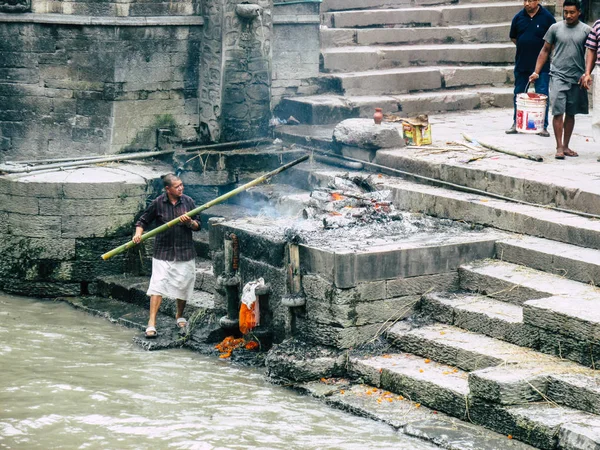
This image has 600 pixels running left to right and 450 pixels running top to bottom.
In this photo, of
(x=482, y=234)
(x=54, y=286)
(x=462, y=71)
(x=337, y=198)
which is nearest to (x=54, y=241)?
Result: (x=54, y=286)

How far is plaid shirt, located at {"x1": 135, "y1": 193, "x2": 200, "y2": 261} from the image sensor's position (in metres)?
10.4

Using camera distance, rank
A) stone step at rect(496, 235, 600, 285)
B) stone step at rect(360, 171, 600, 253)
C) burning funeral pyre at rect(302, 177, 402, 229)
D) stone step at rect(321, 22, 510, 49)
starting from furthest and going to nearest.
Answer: stone step at rect(321, 22, 510, 49), burning funeral pyre at rect(302, 177, 402, 229), stone step at rect(360, 171, 600, 253), stone step at rect(496, 235, 600, 285)

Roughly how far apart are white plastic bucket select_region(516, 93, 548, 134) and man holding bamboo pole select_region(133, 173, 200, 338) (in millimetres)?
3993

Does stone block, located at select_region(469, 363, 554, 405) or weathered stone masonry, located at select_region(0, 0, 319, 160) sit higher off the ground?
weathered stone masonry, located at select_region(0, 0, 319, 160)

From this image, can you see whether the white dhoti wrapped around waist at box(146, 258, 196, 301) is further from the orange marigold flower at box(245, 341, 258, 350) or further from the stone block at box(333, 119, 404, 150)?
the stone block at box(333, 119, 404, 150)

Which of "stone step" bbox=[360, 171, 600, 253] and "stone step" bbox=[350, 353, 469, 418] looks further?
"stone step" bbox=[360, 171, 600, 253]

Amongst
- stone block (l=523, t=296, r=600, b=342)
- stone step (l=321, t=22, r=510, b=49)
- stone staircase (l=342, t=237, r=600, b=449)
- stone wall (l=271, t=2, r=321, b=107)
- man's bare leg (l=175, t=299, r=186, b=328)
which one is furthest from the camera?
stone step (l=321, t=22, r=510, b=49)

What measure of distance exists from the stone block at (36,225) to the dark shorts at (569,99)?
5708 mm

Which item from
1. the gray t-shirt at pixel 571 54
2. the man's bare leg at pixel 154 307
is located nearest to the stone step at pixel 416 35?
the gray t-shirt at pixel 571 54

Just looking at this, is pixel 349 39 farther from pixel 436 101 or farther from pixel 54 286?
pixel 54 286

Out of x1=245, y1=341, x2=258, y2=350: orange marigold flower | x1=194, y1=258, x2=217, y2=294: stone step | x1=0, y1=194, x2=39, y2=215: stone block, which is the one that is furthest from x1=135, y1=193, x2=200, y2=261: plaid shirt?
x1=0, y1=194, x2=39, y2=215: stone block

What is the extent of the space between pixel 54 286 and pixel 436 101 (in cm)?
575

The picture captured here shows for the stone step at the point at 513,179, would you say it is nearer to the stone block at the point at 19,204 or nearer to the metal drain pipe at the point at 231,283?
the metal drain pipe at the point at 231,283

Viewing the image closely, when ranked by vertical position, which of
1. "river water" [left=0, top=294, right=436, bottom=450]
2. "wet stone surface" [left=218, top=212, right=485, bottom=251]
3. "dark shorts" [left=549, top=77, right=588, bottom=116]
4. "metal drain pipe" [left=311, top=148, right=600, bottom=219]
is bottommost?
"river water" [left=0, top=294, right=436, bottom=450]
